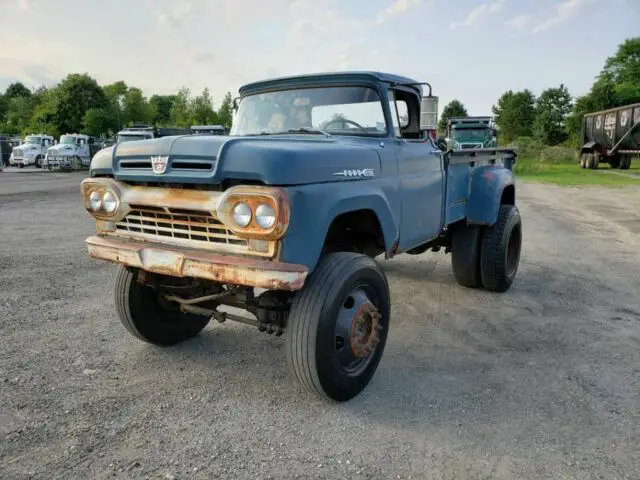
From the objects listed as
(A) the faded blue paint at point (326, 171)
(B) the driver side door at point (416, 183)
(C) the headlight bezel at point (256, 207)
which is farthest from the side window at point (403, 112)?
(C) the headlight bezel at point (256, 207)

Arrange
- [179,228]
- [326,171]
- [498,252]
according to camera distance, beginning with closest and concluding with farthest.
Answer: [326,171], [179,228], [498,252]

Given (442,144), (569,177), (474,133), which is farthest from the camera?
(569,177)

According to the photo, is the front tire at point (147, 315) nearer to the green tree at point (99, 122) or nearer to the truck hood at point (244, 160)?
the truck hood at point (244, 160)

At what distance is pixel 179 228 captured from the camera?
11.1 feet

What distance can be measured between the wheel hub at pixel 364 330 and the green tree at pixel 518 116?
6399cm

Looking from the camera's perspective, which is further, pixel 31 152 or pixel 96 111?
pixel 96 111

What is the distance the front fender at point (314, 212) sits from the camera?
299 centimetres

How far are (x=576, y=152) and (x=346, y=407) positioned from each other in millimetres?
37184

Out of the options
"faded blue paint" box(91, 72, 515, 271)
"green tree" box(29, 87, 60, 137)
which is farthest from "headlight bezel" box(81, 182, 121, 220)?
"green tree" box(29, 87, 60, 137)

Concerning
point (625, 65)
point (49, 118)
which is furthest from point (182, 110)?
point (625, 65)

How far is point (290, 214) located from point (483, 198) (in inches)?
128

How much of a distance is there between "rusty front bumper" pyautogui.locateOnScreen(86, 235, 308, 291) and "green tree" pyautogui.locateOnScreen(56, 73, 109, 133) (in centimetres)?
5295

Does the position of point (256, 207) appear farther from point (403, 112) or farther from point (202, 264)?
point (403, 112)

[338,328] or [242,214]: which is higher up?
[242,214]
